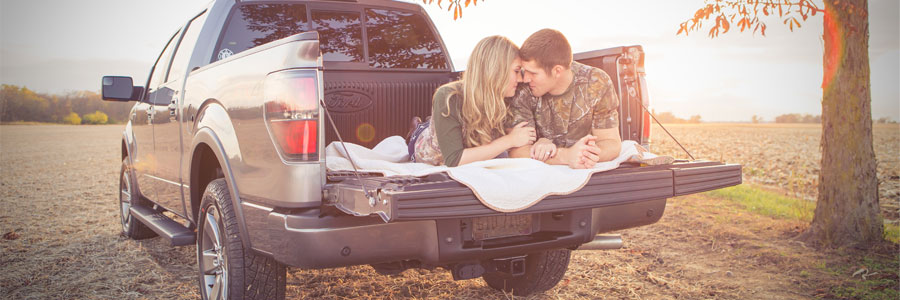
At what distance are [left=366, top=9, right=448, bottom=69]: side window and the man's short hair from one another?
1699 mm

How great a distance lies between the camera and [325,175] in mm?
2391

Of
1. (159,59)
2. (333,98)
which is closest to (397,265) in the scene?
(333,98)

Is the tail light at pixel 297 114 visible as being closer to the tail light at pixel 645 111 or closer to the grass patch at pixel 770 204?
the tail light at pixel 645 111

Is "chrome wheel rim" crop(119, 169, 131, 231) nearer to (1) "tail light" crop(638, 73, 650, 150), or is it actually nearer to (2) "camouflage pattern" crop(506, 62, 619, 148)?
(2) "camouflage pattern" crop(506, 62, 619, 148)

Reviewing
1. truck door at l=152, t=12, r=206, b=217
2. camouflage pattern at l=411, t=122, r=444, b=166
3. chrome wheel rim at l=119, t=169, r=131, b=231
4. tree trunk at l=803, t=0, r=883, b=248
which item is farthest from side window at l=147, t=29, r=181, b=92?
tree trunk at l=803, t=0, r=883, b=248

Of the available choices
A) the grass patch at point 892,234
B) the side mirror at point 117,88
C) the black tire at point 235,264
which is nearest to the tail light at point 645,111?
the black tire at point 235,264

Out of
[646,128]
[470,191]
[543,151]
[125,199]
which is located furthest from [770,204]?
[125,199]

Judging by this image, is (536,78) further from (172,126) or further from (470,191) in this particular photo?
(172,126)

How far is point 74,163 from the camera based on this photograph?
1546cm

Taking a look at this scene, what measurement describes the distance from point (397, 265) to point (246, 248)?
69 cm

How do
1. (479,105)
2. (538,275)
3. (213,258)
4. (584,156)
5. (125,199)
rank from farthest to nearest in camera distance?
(125,199) → (538,275) → (213,258) → (479,105) → (584,156)

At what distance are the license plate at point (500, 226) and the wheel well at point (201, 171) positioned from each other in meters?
1.67

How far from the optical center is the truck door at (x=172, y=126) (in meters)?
3.87

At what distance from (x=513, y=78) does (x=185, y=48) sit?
103 inches
